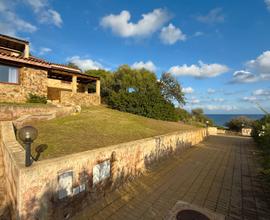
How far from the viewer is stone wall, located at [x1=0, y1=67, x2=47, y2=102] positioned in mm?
12318

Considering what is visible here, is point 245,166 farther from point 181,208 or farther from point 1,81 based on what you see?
point 1,81

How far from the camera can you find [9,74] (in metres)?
12.7

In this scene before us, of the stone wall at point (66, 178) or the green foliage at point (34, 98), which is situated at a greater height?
the green foliage at point (34, 98)

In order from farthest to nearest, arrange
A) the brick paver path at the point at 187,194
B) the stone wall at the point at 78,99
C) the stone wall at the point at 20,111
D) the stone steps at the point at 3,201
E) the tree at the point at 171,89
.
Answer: the tree at the point at 171,89, the stone wall at the point at 78,99, the stone wall at the point at 20,111, the brick paver path at the point at 187,194, the stone steps at the point at 3,201

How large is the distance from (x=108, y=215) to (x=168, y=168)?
4328 mm

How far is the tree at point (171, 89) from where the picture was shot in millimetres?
29228

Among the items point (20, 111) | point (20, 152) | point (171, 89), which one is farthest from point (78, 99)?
point (171, 89)

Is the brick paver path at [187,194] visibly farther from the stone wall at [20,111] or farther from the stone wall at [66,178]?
the stone wall at [20,111]

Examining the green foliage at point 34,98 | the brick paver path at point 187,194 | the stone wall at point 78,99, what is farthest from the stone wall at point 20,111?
the stone wall at point 78,99

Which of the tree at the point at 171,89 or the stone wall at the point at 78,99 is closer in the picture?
the stone wall at the point at 78,99

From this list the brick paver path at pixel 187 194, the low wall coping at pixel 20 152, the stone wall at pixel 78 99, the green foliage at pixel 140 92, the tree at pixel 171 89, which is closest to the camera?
the low wall coping at pixel 20 152

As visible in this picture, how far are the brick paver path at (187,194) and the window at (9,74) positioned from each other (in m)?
12.5

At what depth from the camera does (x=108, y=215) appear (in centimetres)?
402

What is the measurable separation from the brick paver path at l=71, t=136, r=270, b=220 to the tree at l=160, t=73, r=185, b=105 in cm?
2196
